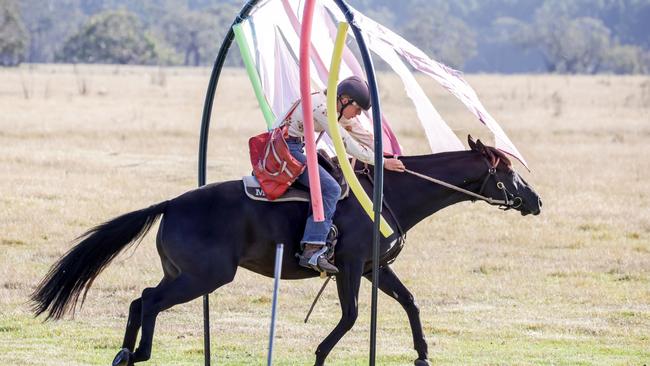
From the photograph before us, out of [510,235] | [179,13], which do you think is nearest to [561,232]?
[510,235]

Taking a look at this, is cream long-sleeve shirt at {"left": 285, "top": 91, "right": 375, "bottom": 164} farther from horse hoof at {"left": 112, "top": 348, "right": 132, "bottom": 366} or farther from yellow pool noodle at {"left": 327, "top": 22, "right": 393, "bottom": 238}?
horse hoof at {"left": 112, "top": 348, "right": 132, "bottom": 366}

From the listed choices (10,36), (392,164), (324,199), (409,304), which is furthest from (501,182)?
(10,36)

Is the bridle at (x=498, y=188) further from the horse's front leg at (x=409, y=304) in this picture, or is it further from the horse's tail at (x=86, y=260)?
the horse's tail at (x=86, y=260)

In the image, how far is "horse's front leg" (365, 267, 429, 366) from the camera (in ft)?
31.5

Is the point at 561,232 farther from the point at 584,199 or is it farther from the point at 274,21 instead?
the point at 274,21

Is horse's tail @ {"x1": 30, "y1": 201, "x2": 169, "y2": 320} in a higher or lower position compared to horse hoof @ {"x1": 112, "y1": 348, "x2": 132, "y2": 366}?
higher

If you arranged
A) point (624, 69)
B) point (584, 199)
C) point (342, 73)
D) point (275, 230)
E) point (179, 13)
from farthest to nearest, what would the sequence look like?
point (179, 13), point (624, 69), point (584, 199), point (342, 73), point (275, 230)

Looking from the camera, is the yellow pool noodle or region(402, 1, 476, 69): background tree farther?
region(402, 1, 476, 69): background tree

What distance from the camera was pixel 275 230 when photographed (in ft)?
29.2

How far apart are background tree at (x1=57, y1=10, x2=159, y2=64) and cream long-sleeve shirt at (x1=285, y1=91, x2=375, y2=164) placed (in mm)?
83409

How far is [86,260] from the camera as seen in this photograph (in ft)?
29.7

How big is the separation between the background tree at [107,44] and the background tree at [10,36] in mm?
6507

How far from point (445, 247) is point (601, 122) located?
20.7m

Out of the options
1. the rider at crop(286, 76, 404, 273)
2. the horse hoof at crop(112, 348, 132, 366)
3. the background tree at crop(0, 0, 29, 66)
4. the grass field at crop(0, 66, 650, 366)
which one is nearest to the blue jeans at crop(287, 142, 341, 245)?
the rider at crop(286, 76, 404, 273)
